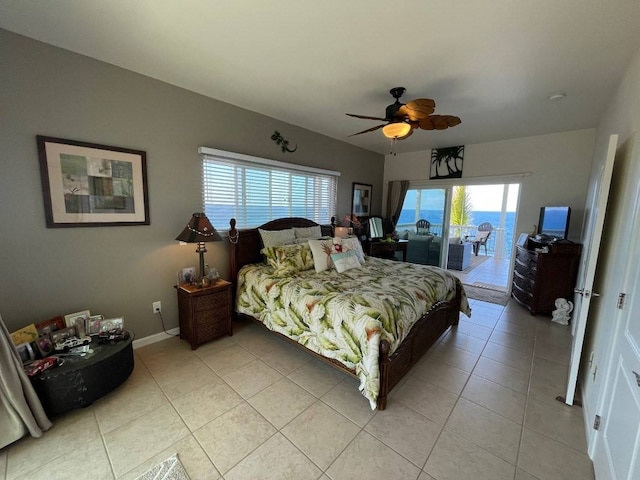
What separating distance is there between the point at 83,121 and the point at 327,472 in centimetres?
318

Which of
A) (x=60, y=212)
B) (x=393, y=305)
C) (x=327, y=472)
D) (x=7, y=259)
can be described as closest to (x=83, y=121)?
(x=60, y=212)

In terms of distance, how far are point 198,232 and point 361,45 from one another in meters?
2.16

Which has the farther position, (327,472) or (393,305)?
Answer: (393,305)

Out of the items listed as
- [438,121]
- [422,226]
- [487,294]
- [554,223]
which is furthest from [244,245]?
A: [554,223]

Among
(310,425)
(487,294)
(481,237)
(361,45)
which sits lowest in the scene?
(310,425)

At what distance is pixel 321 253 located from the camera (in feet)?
10.2

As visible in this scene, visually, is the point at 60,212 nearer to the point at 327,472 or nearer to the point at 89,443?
the point at 89,443

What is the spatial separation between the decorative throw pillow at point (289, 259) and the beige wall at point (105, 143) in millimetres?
666

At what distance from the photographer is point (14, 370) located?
1528 mm

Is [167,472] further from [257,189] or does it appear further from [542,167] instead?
[542,167]

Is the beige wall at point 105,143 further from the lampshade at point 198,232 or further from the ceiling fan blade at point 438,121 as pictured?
the ceiling fan blade at point 438,121

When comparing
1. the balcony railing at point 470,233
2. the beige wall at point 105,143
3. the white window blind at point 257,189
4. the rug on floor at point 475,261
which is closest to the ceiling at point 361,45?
the beige wall at point 105,143

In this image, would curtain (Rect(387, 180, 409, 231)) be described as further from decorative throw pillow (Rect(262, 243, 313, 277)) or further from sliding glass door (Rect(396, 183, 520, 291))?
decorative throw pillow (Rect(262, 243, 313, 277))

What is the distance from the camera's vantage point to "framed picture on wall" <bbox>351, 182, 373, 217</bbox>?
506cm
